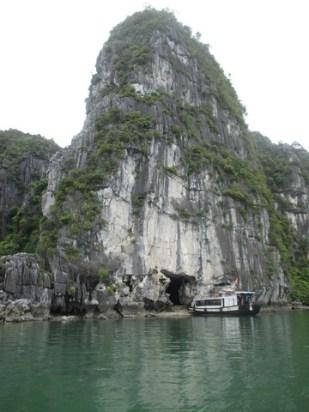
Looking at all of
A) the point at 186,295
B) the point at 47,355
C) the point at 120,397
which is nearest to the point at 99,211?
the point at 186,295

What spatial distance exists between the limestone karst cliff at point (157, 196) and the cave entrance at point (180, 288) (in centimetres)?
15

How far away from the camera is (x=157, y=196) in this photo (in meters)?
44.8

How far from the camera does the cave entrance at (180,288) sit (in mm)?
46112

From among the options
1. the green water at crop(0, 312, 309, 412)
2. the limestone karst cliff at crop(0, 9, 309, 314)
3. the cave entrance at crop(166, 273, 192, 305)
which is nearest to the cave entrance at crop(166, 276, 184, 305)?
the cave entrance at crop(166, 273, 192, 305)

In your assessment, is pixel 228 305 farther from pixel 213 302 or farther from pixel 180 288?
pixel 180 288

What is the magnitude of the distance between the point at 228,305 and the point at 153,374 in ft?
97.0

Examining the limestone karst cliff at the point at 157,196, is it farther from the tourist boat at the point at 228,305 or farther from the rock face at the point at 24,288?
the tourist boat at the point at 228,305

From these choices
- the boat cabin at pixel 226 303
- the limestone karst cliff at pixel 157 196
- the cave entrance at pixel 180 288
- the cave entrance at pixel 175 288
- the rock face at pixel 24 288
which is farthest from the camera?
the cave entrance at pixel 175 288

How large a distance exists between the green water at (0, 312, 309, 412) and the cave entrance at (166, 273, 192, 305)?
967 inches

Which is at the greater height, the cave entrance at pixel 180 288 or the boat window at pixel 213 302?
the cave entrance at pixel 180 288

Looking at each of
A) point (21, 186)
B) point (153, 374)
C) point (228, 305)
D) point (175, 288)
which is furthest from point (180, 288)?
point (153, 374)

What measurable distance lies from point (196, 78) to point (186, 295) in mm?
31331

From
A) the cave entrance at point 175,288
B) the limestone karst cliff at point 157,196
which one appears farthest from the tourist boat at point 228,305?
the cave entrance at point 175,288

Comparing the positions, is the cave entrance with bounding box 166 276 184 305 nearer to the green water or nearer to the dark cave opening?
the dark cave opening
